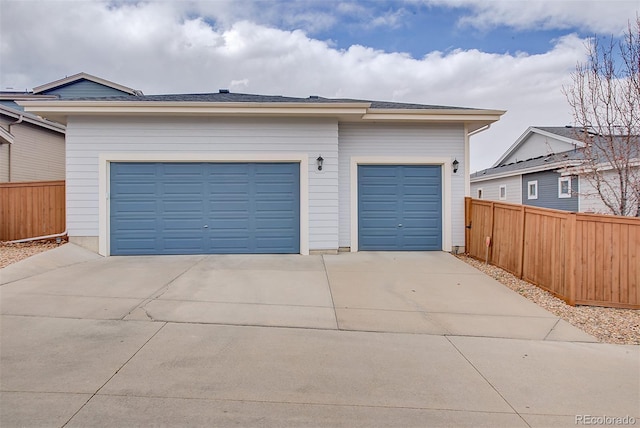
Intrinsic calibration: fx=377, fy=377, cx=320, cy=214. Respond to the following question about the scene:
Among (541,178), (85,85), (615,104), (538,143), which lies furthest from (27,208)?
(538,143)

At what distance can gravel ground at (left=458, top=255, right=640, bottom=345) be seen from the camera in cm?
459

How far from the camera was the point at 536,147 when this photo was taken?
71.0ft

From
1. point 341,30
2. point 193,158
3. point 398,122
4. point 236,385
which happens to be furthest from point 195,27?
point 236,385

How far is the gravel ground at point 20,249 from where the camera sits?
7191mm

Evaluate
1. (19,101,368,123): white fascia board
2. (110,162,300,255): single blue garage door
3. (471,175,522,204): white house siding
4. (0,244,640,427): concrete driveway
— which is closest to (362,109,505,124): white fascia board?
(19,101,368,123): white fascia board

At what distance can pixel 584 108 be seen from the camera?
7.45 meters

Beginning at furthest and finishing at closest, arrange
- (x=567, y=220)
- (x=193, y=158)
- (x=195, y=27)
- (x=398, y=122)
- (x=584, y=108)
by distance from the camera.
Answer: (x=195, y=27)
(x=398, y=122)
(x=193, y=158)
(x=584, y=108)
(x=567, y=220)

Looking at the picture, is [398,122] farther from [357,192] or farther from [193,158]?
[193,158]

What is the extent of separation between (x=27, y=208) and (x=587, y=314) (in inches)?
459

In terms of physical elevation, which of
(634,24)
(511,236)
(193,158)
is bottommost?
(511,236)

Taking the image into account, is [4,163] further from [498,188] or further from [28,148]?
[498,188]

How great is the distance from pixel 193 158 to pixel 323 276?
4.27 meters

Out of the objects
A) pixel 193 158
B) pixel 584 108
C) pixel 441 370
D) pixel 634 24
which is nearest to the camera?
pixel 441 370

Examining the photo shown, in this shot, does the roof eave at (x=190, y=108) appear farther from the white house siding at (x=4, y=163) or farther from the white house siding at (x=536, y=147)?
the white house siding at (x=536, y=147)
